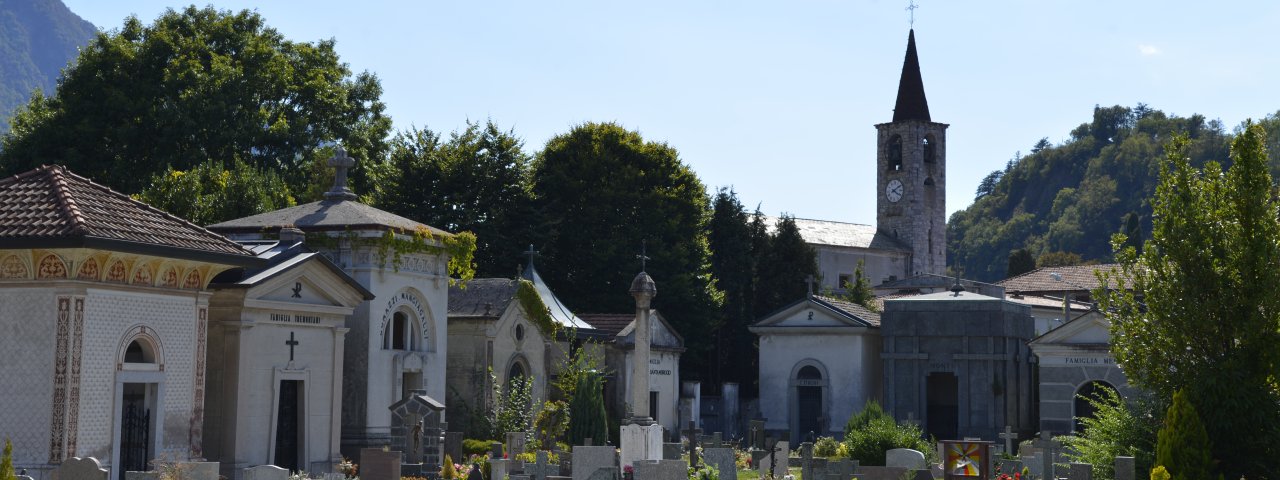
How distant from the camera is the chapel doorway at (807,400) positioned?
41.0 m

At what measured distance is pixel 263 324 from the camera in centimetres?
2402

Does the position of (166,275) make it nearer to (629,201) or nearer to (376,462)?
(376,462)

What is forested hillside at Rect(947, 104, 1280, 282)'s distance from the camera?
120062mm

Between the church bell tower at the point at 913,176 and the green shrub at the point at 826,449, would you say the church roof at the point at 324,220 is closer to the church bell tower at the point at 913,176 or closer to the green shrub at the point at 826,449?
the green shrub at the point at 826,449

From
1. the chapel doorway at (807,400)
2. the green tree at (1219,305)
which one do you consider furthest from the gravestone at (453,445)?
the chapel doorway at (807,400)

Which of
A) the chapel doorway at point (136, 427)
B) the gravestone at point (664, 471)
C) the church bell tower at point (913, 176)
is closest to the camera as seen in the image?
the gravestone at point (664, 471)

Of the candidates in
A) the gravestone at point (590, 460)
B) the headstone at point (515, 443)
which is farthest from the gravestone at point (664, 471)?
the headstone at point (515, 443)

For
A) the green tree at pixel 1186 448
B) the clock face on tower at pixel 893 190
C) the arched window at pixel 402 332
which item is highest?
the clock face on tower at pixel 893 190

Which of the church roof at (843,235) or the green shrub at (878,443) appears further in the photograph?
the church roof at (843,235)

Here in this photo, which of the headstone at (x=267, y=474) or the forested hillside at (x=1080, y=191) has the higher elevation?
the forested hillside at (x=1080, y=191)

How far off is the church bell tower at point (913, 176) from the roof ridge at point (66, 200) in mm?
65063

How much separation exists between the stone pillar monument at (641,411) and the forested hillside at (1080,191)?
8698cm

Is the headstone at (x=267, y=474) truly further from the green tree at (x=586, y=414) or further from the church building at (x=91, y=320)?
the green tree at (x=586, y=414)

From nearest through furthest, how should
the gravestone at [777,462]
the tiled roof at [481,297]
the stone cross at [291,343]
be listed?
the stone cross at [291,343]
the gravestone at [777,462]
the tiled roof at [481,297]
